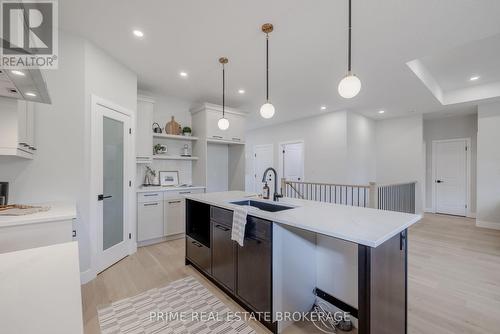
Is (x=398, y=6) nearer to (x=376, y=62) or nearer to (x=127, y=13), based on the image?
(x=376, y=62)

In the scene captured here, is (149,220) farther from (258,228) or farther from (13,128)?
(258,228)

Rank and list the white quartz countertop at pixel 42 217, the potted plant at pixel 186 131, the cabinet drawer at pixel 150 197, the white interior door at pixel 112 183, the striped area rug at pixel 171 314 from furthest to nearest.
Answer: the potted plant at pixel 186 131 → the cabinet drawer at pixel 150 197 → the white interior door at pixel 112 183 → the striped area rug at pixel 171 314 → the white quartz countertop at pixel 42 217

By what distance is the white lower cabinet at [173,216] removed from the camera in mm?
3719

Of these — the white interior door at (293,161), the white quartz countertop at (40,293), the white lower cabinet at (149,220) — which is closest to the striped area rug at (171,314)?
the white quartz countertop at (40,293)

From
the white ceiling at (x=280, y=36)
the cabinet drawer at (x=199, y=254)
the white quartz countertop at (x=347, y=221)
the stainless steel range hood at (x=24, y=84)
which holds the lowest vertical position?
the cabinet drawer at (x=199, y=254)

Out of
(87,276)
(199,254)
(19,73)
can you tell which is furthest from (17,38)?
(87,276)

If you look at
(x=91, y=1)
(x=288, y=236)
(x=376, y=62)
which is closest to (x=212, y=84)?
(x=91, y=1)

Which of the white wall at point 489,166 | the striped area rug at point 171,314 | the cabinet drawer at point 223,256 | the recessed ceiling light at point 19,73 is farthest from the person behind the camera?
the white wall at point 489,166

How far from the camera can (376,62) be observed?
9.52 ft

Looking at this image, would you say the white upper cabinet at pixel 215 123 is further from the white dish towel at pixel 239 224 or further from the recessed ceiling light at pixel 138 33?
the white dish towel at pixel 239 224

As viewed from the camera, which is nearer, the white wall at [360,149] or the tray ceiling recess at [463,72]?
the tray ceiling recess at [463,72]

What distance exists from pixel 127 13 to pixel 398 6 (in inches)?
98.9

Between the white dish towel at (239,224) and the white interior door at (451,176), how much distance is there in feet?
22.3

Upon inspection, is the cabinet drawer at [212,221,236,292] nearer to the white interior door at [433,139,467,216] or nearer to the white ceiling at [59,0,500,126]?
the white ceiling at [59,0,500,126]
